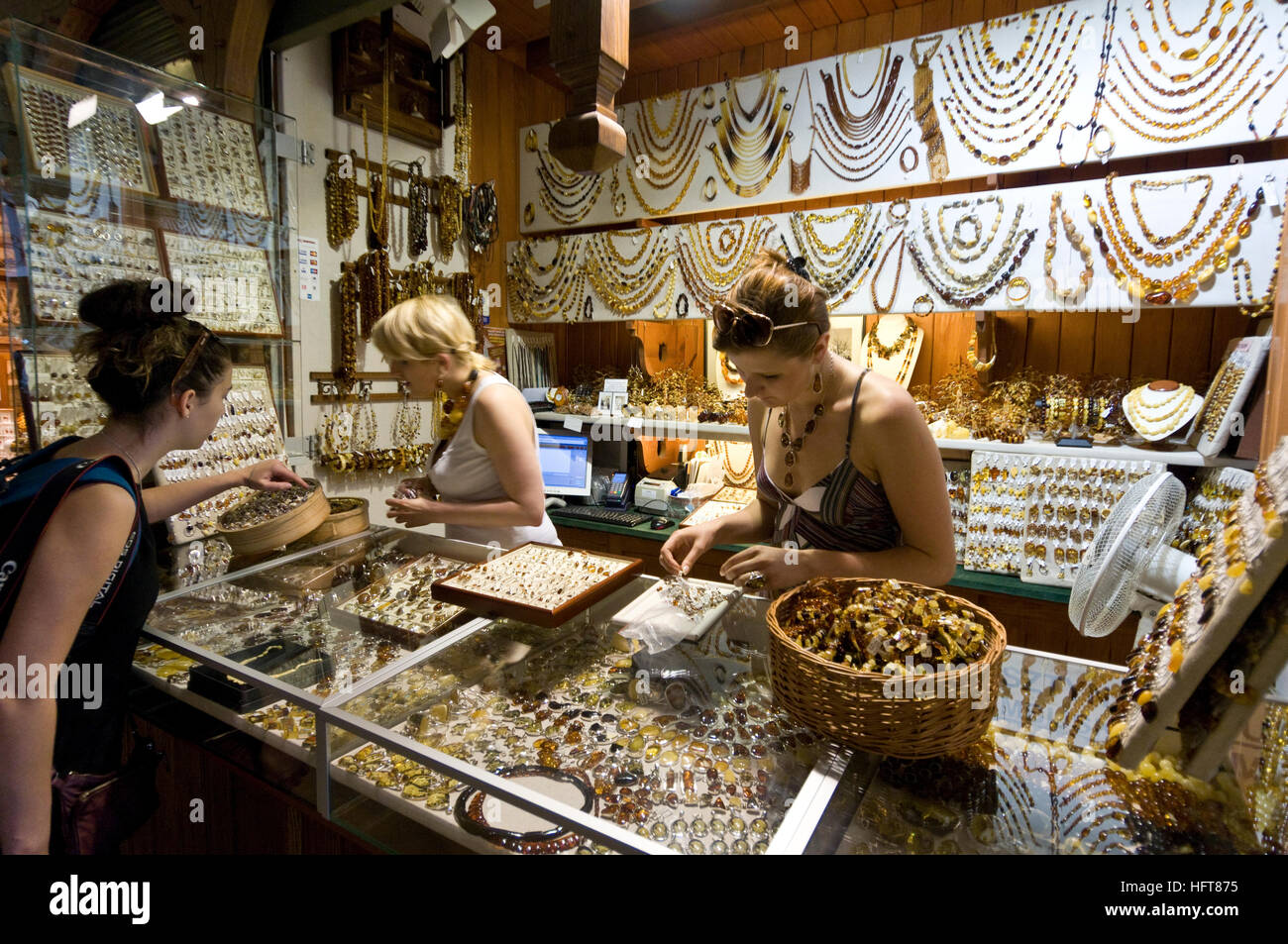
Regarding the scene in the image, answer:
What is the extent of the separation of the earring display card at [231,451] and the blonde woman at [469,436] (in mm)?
809

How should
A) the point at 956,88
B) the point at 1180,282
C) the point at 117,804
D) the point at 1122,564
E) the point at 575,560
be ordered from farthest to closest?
the point at 956,88 → the point at 1180,282 → the point at 575,560 → the point at 117,804 → the point at 1122,564

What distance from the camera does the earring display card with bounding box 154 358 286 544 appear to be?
272cm

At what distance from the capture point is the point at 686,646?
1.59 m

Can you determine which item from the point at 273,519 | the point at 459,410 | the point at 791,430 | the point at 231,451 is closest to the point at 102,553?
the point at 273,519

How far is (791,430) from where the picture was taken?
6.48 ft

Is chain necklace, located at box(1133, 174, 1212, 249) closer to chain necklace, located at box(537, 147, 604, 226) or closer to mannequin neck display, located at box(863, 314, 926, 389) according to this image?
mannequin neck display, located at box(863, 314, 926, 389)

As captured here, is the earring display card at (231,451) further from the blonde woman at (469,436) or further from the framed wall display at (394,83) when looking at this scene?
the framed wall display at (394,83)

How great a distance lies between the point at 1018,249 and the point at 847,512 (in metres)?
2.03

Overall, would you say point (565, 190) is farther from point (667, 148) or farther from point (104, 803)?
point (104, 803)

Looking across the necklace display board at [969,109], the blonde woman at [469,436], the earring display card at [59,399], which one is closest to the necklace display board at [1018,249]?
the necklace display board at [969,109]

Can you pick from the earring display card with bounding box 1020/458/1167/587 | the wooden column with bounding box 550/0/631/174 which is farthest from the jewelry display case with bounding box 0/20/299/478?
the earring display card with bounding box 1020/458/1167/587
